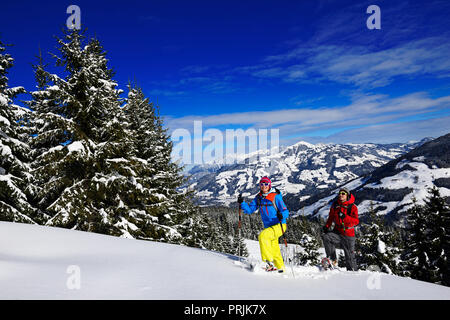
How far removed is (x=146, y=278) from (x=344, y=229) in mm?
5469

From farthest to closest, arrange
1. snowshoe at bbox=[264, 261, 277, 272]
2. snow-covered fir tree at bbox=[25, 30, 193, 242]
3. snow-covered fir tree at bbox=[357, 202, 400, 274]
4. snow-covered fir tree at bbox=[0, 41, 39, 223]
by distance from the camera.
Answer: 1. snow-covered fir tree at bbox=[357, 202, 400, 274]
2. snow-covered fir tree at bbox=[0, 41, 39, 223]
3. snow-covered fir tree at bbox=[25, 30, 193, 242]
4. snowshoe at bbox=[264, 261, 277, 272]

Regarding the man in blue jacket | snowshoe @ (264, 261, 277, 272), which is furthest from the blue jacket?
snowshoe @ (264, 261, 277, 272)

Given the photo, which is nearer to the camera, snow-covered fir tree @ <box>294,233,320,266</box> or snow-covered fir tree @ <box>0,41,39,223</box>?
snow-covered fir tree @ <box>0,41,39,223</box>

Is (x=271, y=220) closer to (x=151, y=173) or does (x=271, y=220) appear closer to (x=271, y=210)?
(x=271, y=210)

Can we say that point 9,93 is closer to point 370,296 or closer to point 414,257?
point 370,296

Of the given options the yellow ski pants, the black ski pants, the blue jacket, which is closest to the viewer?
the yellow ski pants

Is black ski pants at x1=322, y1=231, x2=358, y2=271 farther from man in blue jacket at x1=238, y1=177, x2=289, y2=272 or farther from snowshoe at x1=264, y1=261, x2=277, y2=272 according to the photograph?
snowshoe at x1=264, y1=261, x2=277, y2=272

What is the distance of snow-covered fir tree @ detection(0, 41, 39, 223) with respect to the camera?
40.1 feet

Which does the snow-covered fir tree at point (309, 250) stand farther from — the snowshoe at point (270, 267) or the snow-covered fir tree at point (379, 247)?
the snowshoe at point (270, 267)

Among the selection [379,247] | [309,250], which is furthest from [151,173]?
[309,250]

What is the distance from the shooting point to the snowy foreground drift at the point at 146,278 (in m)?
3.76
